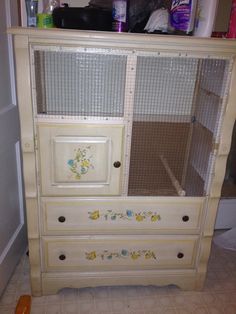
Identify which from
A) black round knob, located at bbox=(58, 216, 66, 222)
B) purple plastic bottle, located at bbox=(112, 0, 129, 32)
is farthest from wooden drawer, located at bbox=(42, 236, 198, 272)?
purple plastic bottle, located at bbox=(112, 0, 129, 32)

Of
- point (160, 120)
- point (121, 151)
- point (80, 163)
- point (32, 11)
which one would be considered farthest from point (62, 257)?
point (32, 11)

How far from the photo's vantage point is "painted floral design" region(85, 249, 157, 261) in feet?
4.70

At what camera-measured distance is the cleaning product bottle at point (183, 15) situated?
1.13m

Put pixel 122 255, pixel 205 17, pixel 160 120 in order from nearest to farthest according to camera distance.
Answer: pixel 205 17 → pixel 160 120 → pixel 122 255

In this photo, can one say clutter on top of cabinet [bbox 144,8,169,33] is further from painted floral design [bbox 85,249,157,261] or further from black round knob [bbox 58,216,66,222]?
painted floral design [bbox 85,249,157,261]

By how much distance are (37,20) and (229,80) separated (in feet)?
2.65

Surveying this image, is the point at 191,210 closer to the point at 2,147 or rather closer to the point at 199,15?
the point at 199,15

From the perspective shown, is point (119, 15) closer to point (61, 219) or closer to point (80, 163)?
point (80, 163)

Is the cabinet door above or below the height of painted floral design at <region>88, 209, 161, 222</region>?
above

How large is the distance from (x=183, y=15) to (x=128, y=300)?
4.44 ft

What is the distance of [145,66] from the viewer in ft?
3.84

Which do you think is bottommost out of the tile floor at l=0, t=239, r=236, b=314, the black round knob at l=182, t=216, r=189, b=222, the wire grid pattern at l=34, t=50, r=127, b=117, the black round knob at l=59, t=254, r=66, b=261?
the tile floor at l=0, t=239, r=236, b=314

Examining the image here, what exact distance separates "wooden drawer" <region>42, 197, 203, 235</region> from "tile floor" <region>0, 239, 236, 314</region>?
0.39m

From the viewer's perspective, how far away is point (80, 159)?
4.07ft
